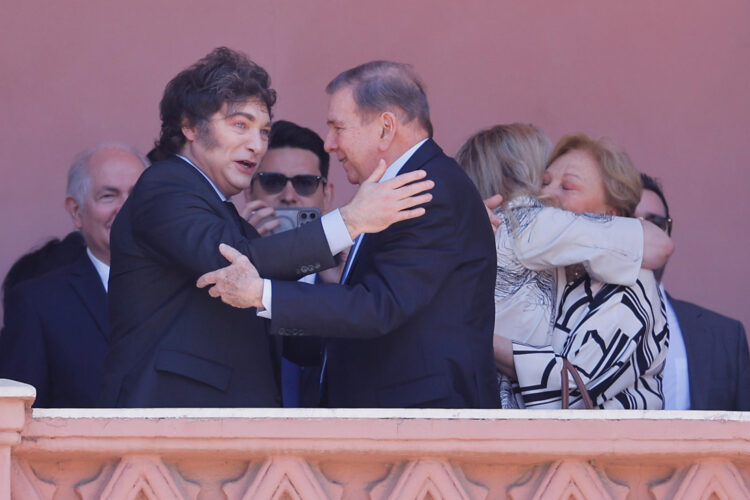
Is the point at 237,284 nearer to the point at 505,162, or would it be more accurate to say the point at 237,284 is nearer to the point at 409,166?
the point at 409,166

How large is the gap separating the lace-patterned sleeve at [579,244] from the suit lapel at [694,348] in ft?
2.67

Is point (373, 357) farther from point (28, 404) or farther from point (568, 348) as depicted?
point (28, 404)

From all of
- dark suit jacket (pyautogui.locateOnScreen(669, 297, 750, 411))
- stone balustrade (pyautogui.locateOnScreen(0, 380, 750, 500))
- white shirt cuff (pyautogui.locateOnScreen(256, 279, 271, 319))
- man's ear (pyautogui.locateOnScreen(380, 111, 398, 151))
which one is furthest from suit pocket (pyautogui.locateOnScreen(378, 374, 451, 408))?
dark suit jacket (pyautogui.locateOnScreen(669, 297, 750, 411))

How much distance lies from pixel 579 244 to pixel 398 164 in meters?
0.64

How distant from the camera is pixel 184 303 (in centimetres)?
400

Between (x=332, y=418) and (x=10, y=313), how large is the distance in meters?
2.10

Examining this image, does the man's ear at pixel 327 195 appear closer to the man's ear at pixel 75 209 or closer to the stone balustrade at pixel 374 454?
the man's ear at pixel 75 209

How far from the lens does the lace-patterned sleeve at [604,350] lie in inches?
172

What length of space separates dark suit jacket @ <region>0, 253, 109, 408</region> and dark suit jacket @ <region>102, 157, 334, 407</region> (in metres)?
0.91

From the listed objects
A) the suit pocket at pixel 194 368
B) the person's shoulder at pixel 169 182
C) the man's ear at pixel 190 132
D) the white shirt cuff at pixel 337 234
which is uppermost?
the man's ear at pixel 190 132

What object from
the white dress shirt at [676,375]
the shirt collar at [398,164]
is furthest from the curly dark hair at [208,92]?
the white dress shirt at [676,375]

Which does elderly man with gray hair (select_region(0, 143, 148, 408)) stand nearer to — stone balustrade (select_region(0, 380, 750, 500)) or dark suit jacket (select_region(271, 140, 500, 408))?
dark suit jacket (select_region(271, 140, 500, 408))

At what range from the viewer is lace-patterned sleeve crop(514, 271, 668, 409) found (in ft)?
14.3

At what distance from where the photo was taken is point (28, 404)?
10.7 ft
